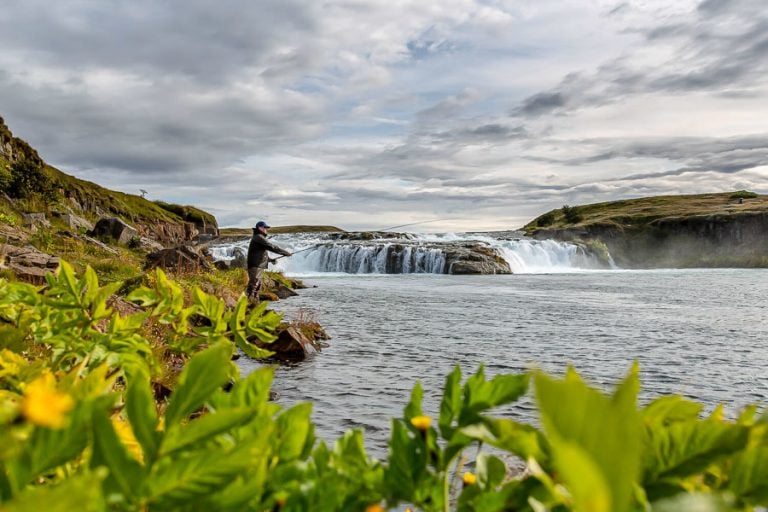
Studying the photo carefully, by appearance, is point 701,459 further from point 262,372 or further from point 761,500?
point 262,372

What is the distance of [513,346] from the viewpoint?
45.1 feet

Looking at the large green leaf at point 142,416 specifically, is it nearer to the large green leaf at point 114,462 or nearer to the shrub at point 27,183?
the large green leaf at point 114,462

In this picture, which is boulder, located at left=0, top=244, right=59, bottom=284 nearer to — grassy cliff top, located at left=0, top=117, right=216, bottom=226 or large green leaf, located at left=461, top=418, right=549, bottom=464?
large green leaf, located at left=461, top=418, right=549, bottom=464

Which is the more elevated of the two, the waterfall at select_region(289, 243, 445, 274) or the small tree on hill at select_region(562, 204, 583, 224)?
the small tree on hill at select_region(562, 204, 583, 224)

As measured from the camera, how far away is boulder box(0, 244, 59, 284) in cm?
1202

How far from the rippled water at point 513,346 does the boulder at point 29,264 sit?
15.4 feet

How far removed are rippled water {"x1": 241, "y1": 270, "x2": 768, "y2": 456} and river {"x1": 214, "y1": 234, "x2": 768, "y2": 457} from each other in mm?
31

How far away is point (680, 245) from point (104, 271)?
260 feet

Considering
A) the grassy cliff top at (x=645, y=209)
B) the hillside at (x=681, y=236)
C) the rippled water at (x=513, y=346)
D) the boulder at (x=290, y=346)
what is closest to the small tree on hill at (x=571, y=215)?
the grassy cliff top at (x=645, y=209)

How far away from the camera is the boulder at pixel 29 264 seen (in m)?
12.0

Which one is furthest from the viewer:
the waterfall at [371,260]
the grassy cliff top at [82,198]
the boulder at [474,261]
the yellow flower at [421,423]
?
the waterfall at [371,260]

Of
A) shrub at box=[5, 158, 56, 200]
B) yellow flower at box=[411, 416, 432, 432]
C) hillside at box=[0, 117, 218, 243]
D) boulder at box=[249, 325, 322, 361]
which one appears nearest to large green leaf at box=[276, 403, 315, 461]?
yellow flower at box=[411, 416, 432, 432]

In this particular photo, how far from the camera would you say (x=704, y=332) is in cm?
1591

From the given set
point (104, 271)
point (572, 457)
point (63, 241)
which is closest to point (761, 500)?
point (572, 457)
